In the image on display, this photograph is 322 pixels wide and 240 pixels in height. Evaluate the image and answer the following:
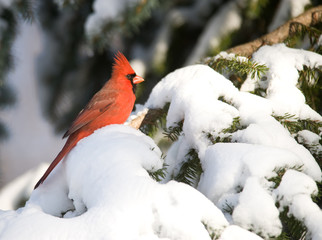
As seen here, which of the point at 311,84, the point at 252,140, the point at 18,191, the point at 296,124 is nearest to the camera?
the point at 252,140

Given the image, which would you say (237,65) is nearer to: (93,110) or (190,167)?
(190,167)

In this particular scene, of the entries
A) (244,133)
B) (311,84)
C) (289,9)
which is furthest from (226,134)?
(289,9)

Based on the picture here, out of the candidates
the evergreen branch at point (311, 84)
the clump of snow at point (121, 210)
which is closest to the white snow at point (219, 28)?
the evergreen branch at point (311, 84)

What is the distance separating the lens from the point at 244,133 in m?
1.42

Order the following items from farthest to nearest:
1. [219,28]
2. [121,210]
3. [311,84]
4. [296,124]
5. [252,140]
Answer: [219,28] → [311,84] → [296,124] → [252,140] → [121,210]

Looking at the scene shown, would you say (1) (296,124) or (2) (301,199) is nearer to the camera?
(2) (301,199)

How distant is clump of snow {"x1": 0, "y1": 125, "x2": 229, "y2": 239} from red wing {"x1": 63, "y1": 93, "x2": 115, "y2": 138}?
1159 millimetres

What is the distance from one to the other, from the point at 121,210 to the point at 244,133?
561mm

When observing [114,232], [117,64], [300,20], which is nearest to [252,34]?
[300,20]

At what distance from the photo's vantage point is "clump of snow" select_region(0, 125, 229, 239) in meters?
1.04

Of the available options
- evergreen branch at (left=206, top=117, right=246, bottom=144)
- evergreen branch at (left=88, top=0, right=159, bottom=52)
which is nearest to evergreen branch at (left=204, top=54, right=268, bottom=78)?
evergreen branch at (left=206, top=117, right=246, bottom=144)

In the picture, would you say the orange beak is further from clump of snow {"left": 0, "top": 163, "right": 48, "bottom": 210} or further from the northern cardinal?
clump of snow {"left": 0, "top": 163, "right": 48, "bottom": 210}

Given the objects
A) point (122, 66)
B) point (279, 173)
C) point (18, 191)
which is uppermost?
point (279, 173)

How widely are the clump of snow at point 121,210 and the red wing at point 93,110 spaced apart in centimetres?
116
